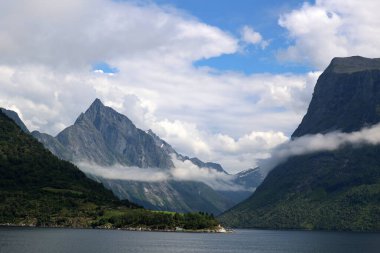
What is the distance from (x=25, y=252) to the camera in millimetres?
199125

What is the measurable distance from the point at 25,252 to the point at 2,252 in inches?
328

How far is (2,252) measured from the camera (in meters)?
195
